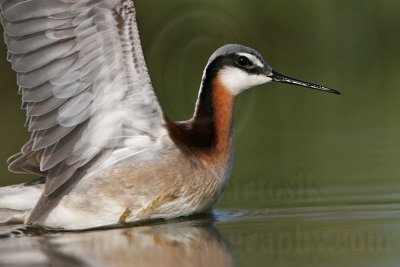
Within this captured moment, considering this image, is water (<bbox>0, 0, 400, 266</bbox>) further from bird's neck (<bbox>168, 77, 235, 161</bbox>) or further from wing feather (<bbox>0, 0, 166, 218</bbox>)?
wing feather (<bbox>0, 0, 166, 218</bbox>)

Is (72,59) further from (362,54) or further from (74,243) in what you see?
(362,54)

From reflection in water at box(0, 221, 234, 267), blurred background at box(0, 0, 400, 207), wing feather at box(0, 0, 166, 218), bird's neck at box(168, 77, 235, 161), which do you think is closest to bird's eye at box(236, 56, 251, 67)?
bird's neck at box(168, 77, 235, 161)

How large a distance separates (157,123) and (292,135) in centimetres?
482

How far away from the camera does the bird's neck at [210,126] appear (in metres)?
11.5

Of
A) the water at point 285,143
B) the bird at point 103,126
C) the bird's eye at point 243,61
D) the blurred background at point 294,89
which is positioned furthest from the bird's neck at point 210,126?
the blurred background at point 294,89

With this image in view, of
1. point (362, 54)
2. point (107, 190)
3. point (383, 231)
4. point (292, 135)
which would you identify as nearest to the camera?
point (383, 231)

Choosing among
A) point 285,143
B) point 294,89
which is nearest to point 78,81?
point 285,143

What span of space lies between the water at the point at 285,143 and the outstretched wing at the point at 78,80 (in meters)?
0.82

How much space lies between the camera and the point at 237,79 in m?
12.0

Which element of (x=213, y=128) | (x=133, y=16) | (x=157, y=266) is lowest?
(x=157, y=266)

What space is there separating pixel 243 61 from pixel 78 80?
6.35 feet

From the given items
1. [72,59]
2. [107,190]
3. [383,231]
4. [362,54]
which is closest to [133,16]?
[72,59]

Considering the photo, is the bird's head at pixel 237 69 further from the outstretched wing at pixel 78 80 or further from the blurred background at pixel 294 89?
the blurred background at pixel 294 89

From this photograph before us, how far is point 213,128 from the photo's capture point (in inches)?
464
